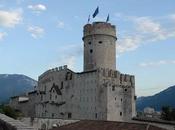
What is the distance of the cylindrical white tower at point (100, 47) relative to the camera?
70.1m

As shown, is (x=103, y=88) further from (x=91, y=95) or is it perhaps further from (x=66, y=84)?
(x=66, y=84)

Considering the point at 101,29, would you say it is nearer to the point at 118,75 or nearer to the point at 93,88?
the point at 118,75

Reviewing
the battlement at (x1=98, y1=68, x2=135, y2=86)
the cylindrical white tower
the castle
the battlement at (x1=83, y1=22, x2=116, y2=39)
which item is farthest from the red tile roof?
the battlement at (x1=83, y1=22, x2=116, y2=39)

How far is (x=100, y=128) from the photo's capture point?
46.8 metres

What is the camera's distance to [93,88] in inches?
2581

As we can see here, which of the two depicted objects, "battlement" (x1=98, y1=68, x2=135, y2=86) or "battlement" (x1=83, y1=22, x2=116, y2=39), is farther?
"battlement" (x1=83, y1=22, x2=116, y2=39)

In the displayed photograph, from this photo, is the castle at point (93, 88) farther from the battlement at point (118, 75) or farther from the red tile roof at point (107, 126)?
the red tile roof at point (107, 126)

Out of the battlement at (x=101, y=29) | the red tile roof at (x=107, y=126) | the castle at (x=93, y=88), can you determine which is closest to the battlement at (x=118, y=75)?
the castle at (x=93, y=88)

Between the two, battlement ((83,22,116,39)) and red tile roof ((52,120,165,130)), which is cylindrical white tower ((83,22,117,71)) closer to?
battlement ((83,22,116,39))

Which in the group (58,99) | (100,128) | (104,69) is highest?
(104,69)

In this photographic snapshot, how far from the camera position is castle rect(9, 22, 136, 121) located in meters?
64.8

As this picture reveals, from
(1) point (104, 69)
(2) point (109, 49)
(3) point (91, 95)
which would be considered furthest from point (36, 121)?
(2) point (109, 49)

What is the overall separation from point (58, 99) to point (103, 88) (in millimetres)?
11318

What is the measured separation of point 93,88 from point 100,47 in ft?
28.1
